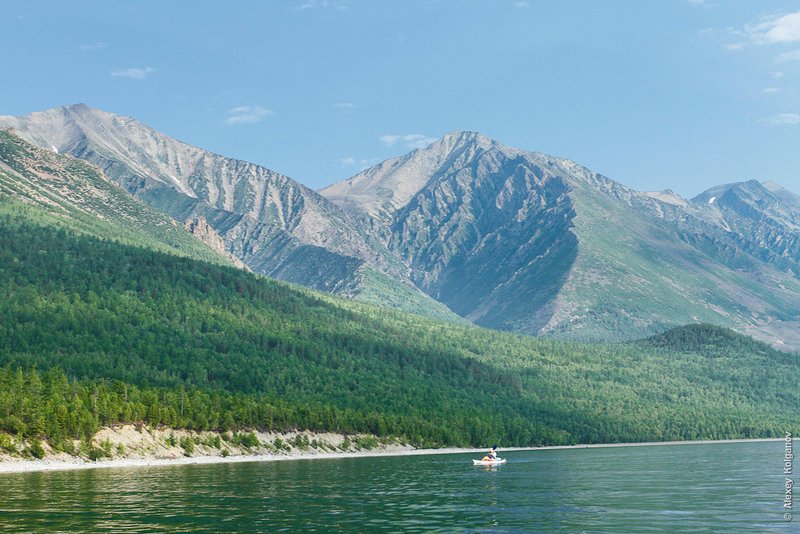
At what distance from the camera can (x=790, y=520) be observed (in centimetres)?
8969

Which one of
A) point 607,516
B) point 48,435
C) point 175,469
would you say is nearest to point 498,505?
point 607,516

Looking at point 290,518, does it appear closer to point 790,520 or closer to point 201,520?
point 201,520

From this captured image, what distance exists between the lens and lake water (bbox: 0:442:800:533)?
3440 inches

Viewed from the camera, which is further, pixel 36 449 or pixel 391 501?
pixel 36 449

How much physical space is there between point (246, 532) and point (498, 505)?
1518 inches

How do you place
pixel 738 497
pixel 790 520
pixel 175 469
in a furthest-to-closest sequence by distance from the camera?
1. pixel 175 469
2. pixel 738 497
3. pixel 790 520

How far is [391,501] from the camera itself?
112062mm

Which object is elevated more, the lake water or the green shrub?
the green shrub

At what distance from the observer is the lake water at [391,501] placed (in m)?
87.4

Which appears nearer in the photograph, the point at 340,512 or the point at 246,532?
the point at 246,532

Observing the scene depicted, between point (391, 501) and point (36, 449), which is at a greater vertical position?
point (36, 449)

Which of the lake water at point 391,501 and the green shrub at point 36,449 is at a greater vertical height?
the green shrub at point 36,449

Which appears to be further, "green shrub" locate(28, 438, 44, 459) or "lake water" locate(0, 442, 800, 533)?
"green shrub" locate(28, 438, 44, 459)

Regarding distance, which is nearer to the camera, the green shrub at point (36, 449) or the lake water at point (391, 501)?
the lake water at point (391, 501)
